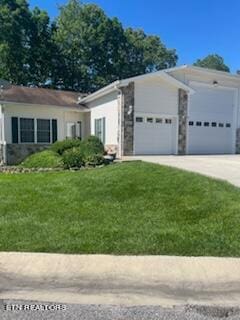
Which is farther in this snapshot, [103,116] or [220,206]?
[103,116]

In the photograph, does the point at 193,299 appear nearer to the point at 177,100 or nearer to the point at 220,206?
the point at 220,206

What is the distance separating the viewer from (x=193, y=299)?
144 inches

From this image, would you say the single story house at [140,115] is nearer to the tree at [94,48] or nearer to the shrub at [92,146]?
the shrub at [92,146]

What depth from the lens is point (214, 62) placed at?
6188 cm

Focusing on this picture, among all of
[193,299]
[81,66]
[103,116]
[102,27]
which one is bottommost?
[193,299]

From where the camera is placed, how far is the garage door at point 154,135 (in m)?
18.2

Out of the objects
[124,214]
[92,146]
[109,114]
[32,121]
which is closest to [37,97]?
[32,121]

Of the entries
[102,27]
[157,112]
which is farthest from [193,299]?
[102,27]

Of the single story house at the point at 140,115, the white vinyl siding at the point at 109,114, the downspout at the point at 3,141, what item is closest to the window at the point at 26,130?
the single story house at the point at 140,115

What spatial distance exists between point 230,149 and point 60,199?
1685 cm

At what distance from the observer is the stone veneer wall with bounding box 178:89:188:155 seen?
1961cm

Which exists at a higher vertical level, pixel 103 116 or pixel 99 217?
pixel 103 116

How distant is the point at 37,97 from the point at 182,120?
862 cm

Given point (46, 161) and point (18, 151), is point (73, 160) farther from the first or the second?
point (18, 151)
